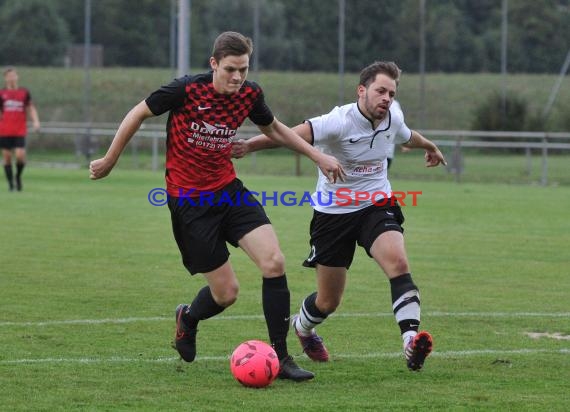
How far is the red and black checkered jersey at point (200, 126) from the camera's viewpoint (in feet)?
21.3

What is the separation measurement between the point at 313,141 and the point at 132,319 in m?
2.29

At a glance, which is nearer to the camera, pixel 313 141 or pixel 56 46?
pixel 313 141

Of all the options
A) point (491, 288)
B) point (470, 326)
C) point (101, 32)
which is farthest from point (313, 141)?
point (101, 32)

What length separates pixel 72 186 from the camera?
2412cm

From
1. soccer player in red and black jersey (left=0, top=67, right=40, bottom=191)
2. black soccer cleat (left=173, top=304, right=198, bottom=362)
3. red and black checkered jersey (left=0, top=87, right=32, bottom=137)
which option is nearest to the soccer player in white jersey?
black soccer cleat (left=173, top=304, right=198, bottom=362)

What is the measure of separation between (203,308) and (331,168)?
1146 millimetres

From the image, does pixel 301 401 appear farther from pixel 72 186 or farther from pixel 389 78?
pixel 72 186

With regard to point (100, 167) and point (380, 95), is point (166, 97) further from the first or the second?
point (380, 95)

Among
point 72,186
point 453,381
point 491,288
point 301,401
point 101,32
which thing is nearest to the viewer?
point 301,401

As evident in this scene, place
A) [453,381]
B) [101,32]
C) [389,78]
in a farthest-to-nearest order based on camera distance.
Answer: [101,32]
[389,78]
[453,381]

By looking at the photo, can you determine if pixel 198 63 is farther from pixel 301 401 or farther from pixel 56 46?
pixel 301 401

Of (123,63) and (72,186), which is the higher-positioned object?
(123,63)

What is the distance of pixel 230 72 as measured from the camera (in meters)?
6.39

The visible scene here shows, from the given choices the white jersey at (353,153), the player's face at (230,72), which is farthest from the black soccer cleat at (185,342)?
the player's face at (230,72)
